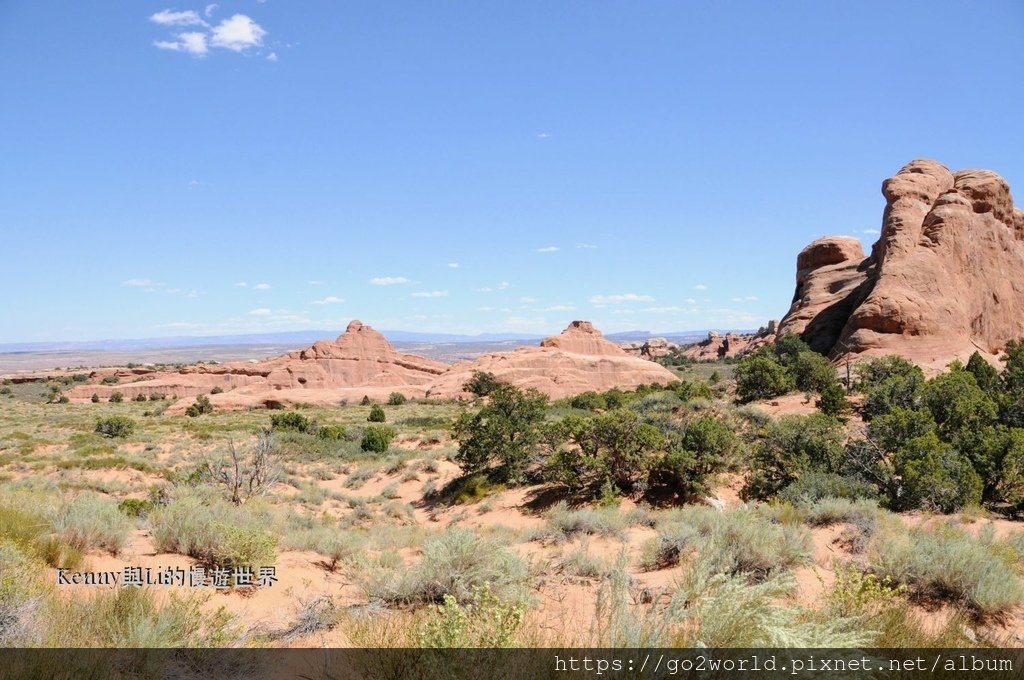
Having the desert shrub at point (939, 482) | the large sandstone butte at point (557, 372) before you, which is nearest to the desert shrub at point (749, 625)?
the desert shrub at point (939, 482)

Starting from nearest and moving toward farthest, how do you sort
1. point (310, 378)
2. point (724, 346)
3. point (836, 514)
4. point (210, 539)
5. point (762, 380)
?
point (210, 539)
point (836, 514)
point (762, 380)
point (310, 378)
point (724, 346)

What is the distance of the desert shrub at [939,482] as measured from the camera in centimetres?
1035

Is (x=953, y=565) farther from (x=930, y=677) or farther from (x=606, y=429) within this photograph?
(x=606, y=429)

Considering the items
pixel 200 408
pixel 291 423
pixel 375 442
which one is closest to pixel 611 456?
pixel 375 442

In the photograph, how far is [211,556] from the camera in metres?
6.37

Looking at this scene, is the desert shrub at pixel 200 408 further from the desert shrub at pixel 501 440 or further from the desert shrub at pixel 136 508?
the desert shrub at pixel 136 508

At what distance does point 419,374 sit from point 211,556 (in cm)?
5964

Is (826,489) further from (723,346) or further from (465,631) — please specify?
(723,346)

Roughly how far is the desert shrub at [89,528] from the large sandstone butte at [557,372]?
1663 inches

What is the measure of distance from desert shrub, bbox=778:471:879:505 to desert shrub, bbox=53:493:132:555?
11158mm

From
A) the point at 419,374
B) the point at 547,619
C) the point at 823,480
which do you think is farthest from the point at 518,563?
the point at 419,374

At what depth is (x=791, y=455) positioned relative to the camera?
43.9ft

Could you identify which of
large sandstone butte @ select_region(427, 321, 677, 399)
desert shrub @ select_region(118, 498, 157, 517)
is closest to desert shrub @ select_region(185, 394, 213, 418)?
large sandstone butte @ select_region(427, 321, 677, 399)

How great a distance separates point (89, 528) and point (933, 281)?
42.2 meters
